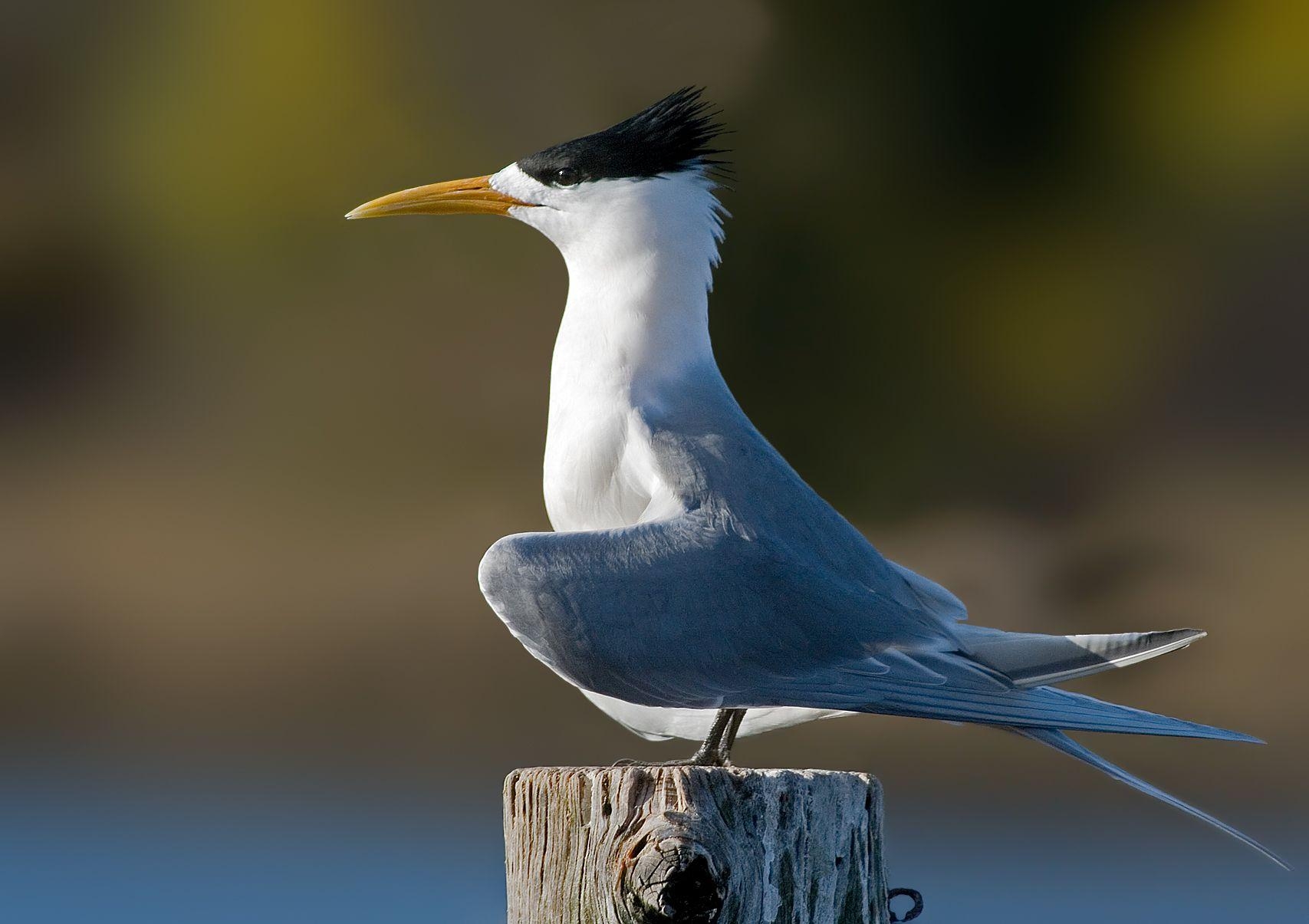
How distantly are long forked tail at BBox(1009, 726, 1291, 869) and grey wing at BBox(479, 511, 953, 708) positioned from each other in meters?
0.24

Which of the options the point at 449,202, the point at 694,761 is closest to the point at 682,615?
the point at 694,761

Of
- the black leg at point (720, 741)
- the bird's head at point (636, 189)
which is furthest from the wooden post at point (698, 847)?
the bird's head at point (636, 189)

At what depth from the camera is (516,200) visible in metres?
2.93

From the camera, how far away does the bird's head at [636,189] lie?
9.16 feet

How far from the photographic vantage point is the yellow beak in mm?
2963

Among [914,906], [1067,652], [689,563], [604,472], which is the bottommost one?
[914,906]

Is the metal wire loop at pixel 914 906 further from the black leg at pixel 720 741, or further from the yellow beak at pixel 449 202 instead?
A: the yellow beak at pixel 449 202

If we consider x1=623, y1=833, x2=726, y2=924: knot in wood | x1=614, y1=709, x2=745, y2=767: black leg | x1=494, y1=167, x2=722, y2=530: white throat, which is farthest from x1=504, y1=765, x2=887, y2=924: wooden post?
x1=494, y1=167, x2=722, y2=530: white throat

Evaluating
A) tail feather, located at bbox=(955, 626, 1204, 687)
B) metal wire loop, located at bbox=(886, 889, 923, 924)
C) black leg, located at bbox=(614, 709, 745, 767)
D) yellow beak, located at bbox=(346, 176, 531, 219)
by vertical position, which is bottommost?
metal wire loop, located at bbox=(886, 889, 923, 924)

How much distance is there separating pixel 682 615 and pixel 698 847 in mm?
467

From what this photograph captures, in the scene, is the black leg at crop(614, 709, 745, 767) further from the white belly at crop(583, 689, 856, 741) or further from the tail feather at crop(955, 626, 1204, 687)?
the tail feather at crop(955, 626, 1204, 687)

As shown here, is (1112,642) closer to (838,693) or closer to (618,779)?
(838,693)

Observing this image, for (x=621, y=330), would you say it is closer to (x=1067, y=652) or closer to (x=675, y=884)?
(x=1067, y=652)

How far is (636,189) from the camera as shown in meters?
2.80
